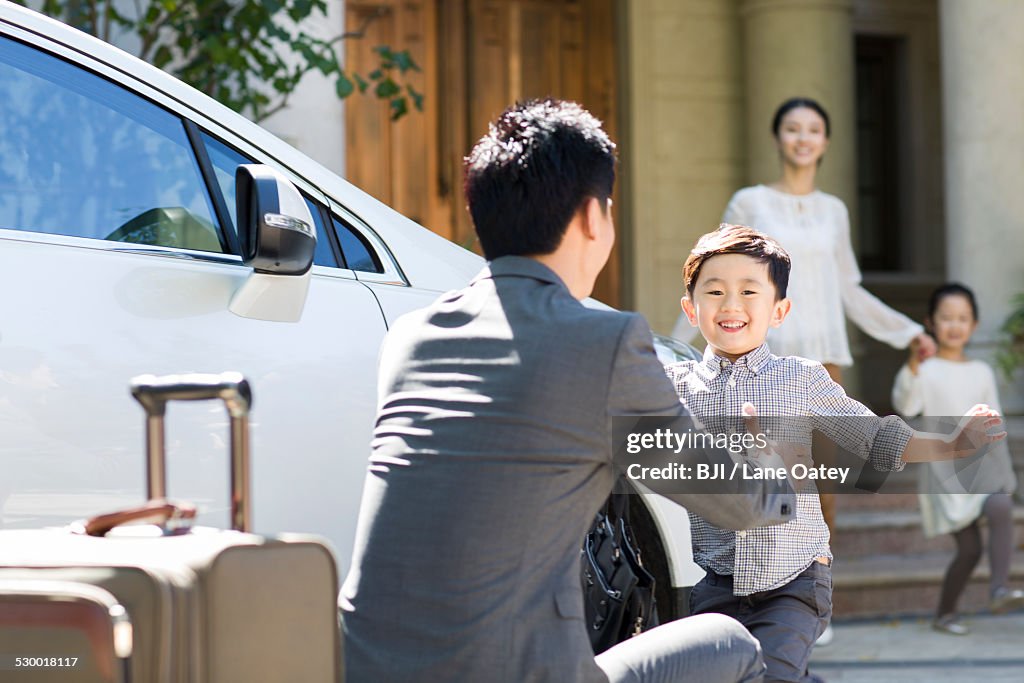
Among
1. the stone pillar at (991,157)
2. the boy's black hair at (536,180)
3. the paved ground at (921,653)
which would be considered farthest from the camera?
the stone pillar at (991,157)

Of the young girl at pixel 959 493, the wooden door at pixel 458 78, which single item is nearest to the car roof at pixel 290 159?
the young girl at pixel 959 493

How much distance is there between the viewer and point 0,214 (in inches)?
103

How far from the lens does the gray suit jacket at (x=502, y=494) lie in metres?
1.95

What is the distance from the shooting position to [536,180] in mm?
2066

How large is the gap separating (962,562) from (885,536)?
776 mm

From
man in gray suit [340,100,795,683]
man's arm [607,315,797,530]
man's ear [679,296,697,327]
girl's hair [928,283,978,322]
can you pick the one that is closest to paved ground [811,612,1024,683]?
girl's hair [928,283,978,322]

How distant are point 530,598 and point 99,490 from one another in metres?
1.00

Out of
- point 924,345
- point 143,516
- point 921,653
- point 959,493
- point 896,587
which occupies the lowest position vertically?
point 921,653

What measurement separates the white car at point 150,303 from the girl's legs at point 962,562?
3.37m

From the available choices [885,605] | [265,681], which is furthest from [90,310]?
[885,605]

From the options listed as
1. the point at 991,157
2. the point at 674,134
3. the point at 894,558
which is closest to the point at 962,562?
the point at 894,558

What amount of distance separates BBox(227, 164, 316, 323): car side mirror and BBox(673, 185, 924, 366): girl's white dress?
274 cm

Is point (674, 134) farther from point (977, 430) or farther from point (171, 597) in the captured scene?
point (171, 597)

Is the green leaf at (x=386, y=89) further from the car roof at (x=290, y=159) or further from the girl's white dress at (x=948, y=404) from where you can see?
the girl's white dress at (x=948, y=404)
